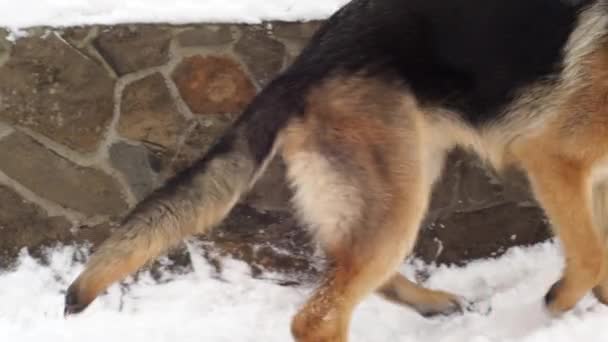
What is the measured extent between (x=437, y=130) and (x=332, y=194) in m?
0.59

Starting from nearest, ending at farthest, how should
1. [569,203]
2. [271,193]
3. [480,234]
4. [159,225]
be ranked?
[159,225], [569,203], [271,193], [480,234]

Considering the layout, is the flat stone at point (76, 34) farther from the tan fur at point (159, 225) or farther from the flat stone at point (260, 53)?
the tan fur at point (159, 225)

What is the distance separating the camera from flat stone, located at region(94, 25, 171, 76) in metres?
4.32

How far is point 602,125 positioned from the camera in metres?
3.52

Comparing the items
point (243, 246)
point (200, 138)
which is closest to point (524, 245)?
point (243, 246)

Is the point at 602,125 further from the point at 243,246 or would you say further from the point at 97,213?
the point at 97,213

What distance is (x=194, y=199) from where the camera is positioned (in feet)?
11.3

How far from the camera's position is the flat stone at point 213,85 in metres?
4.38

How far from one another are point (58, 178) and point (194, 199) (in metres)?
1.38

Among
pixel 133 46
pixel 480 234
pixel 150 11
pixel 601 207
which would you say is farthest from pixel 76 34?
pixel 601 207

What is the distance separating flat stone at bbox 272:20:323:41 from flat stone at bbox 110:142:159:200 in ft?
3.11

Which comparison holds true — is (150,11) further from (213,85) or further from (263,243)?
(263,243)

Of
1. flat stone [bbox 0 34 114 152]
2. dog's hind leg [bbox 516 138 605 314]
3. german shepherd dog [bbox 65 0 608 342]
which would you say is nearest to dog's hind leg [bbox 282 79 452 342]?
german shepherd dog [bbox 65 0 608 342]

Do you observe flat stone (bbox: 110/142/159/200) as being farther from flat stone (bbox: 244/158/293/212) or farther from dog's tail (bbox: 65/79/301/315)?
dog's tail (bbox: 65/79/301/315)
